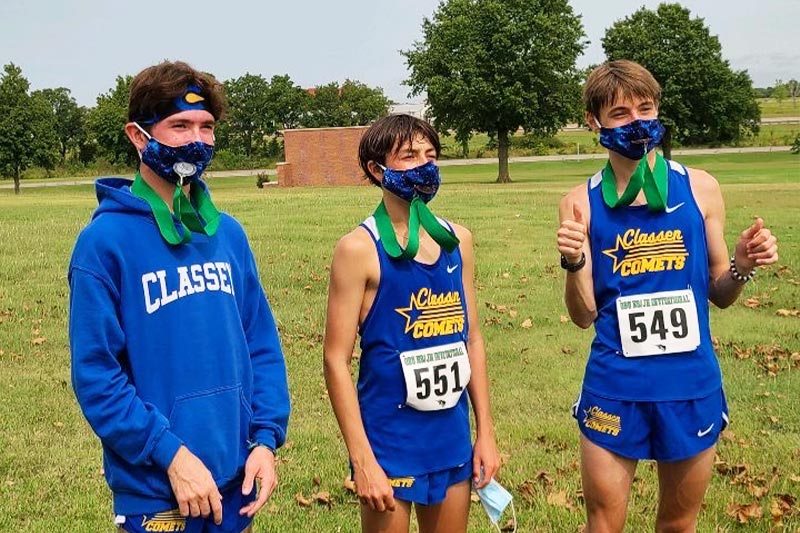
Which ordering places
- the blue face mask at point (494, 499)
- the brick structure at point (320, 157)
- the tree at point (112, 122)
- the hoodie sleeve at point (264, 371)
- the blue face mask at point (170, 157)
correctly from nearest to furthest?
the blue face mask at point (170, 157)
the hoodie sleeve at point (264, 371)
the blue face mask at point (494, 499)
the brick structure at point (320, 157)
the tree at point (112, 122)

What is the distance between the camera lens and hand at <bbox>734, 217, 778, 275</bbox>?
10.9 feet

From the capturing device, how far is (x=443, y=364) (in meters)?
3.19

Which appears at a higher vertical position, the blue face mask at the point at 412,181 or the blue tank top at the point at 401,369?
the blue face mask at the point at 412,181

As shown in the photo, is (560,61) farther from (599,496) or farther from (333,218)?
(599,496)

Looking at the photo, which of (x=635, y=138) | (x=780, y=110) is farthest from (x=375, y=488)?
(x=780, y=110)

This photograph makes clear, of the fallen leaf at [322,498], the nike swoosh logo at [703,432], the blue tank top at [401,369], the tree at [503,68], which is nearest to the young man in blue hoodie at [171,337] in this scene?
the blue tank top at [401,369]

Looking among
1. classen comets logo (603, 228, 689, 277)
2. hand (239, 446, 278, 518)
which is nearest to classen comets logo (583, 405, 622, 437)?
classen comets logo (603, 228, 689, 277)

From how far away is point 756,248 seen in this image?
131 inches

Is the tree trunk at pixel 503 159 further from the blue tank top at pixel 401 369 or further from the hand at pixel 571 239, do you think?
the blue tank top at pixel 401 369

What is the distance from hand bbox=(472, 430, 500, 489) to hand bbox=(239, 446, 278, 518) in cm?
90

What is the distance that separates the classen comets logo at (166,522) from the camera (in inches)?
101

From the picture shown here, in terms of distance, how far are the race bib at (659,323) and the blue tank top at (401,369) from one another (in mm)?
756

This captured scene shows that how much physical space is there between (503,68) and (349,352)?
42733 millimetres

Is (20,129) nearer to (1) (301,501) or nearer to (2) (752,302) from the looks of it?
(2) (752,302)
